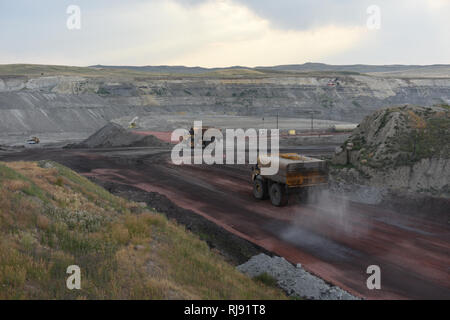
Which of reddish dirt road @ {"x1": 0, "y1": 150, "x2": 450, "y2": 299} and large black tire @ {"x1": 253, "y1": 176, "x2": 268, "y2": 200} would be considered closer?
reddish dirt road @ {"x1": 0, "y1": 150, "x2": 450, "y2": 299}

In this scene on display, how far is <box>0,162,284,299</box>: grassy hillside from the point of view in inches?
300

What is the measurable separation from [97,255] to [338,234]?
9044 mm

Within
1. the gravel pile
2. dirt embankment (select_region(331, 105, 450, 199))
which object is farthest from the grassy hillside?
dirt embankment (select_region(331, 105, 450, 199))

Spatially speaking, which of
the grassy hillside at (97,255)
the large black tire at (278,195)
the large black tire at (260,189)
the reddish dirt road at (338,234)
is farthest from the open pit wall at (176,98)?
the grassy hillside at (97,255)

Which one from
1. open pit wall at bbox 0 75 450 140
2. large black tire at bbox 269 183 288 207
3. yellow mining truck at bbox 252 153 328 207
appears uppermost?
open pit wall at bbox 0 75 450 140

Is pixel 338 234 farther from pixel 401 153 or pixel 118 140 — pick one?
pixel 118 140

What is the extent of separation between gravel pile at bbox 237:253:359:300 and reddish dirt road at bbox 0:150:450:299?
91 cm

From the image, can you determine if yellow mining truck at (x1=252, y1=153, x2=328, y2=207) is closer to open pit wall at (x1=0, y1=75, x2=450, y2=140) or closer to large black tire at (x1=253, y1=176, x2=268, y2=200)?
large black tire at (x1=253, y1=176, x2=268, y2=200)

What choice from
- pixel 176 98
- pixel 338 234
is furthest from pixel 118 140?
pixel 176 98

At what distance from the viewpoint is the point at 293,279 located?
1015 cm

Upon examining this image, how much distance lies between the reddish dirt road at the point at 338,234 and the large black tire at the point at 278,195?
0.36 meters

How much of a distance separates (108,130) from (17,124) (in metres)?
28.6

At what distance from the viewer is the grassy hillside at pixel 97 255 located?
762cm
